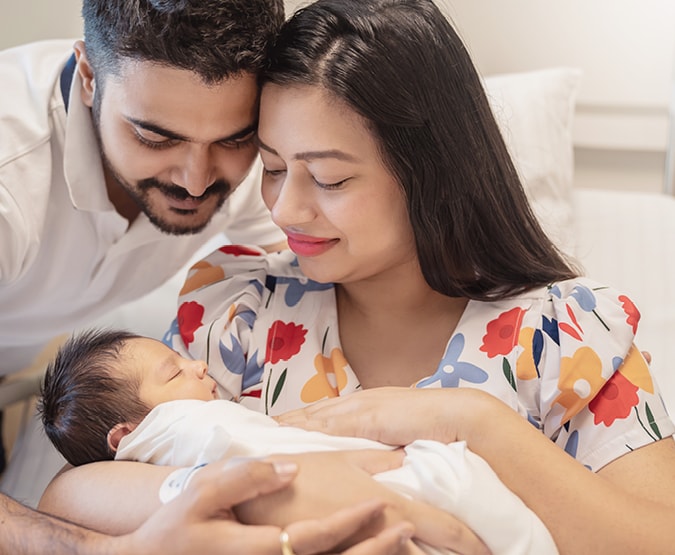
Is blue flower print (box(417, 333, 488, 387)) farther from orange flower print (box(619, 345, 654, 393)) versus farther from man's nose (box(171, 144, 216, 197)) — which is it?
man's nose (box(171, 144, 216, 197))

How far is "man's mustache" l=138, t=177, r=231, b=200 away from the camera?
5.42ft

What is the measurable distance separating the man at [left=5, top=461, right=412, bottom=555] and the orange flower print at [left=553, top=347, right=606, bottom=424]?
0.42 metres

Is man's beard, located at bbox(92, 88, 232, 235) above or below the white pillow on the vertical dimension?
above

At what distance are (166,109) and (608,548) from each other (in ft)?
3.25

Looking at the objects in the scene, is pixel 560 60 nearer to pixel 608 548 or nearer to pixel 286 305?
pixel 286 305

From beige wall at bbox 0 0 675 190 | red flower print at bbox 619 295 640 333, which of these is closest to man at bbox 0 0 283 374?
red flower print at bbox 619 295 640 333

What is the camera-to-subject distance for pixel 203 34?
1443mm

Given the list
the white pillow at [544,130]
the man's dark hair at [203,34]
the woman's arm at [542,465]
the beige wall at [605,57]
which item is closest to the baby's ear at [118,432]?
the woman's arm at [542,465]

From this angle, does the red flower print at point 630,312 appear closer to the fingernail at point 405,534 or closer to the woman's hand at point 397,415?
the woman's hand at point 397,415

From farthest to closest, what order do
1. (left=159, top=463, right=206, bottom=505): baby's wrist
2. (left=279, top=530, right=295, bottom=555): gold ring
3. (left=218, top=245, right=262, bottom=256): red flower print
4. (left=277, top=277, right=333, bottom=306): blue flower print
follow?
(left=218, top=245, right=262, bottom=256): red flower print → (left=277, top=277, right=333, bottom=306): blue flower print → (left=159, top=463, right=206, bottom=505): baby's wrist → (left=279, top=530, right=295, bottom=555): gold ring

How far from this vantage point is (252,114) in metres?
1.51

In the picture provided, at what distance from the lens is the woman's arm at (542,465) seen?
1174 millimetres

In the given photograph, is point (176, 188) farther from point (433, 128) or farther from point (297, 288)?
point (433, 128)

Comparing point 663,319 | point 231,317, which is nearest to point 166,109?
point 231,317
